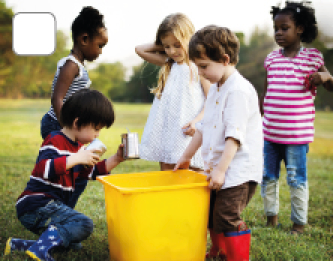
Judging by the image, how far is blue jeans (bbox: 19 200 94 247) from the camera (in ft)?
6.42

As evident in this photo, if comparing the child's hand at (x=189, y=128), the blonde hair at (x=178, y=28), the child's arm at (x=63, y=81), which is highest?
the blonde hair at (x=178, y=28)

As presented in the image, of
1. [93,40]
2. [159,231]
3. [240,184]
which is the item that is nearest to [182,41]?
[93,40]

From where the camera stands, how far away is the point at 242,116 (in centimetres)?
185

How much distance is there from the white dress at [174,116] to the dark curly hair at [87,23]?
1.97 ft

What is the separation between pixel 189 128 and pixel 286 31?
104cm

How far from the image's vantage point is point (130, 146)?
6.91 feet

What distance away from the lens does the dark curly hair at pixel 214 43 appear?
1.89 m

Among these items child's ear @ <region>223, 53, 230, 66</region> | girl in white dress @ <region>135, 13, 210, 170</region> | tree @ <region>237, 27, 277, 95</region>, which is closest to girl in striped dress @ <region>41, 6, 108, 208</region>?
girl in white dress @ <region>135, 13, 210, 170</region>

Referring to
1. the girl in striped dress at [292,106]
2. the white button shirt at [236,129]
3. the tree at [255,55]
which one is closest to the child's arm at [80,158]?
the white button shirt at [236,129]

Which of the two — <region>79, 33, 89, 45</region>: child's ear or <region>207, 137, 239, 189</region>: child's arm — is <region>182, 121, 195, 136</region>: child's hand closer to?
<region>207, 137, 239, 189</region>: child's arm

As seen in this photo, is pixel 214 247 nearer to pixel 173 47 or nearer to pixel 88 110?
pixel 88 110

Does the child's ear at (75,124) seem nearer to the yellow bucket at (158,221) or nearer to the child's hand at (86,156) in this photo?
the child's hand at (86,156)

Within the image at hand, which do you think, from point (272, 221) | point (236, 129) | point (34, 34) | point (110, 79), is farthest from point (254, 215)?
point (110, 79)

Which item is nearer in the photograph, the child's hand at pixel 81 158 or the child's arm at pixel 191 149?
the child's hand at pixel 81 158
